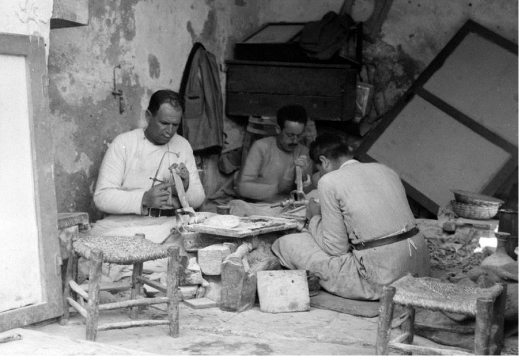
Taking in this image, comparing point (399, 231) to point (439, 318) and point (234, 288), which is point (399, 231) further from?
point (234, 288)

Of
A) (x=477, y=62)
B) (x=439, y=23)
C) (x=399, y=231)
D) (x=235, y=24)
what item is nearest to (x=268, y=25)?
(x=235, y=24)

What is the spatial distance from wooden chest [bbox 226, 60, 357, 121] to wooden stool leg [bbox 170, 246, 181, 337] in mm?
4265

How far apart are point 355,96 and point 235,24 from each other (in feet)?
5.68

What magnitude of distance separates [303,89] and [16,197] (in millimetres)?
4827

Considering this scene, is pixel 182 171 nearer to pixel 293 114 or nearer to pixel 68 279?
pixel 293 114

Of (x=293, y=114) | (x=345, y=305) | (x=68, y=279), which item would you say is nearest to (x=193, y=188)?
(x=293, y=114)

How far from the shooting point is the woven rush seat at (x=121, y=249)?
4.59 meters

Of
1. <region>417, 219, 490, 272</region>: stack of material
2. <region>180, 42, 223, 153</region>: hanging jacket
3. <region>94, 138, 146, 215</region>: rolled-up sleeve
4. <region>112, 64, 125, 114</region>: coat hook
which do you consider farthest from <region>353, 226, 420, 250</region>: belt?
<region>180, 42, 223, 153</region>: hanging jacket

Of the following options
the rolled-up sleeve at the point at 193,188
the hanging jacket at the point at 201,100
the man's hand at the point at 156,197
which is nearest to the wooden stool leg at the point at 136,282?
the man's hand at the point at 156,197

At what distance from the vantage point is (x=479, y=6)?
8961 mm

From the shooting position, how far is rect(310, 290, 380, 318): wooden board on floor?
18.0ft

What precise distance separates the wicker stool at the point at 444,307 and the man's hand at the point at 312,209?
2036 millimetres

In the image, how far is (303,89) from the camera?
347 inches

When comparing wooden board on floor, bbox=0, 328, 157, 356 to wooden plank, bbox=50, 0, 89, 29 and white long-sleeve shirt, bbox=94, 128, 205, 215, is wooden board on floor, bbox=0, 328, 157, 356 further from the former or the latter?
wooden plank, bbox=50, 0, 89, 29
